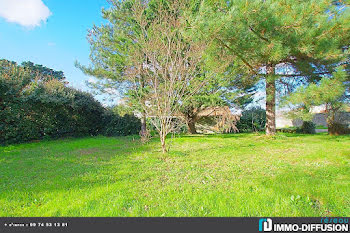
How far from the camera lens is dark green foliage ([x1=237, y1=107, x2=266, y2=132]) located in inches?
524

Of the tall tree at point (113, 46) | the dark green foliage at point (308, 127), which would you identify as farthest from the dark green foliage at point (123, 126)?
the dark green foliage at point (308, 127)

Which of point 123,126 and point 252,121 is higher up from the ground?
point 252,121

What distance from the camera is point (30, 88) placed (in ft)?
28.9

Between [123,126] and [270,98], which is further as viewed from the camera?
[123,126]

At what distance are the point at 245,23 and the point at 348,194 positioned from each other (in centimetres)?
483

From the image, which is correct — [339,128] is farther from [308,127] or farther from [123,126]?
[123,126]

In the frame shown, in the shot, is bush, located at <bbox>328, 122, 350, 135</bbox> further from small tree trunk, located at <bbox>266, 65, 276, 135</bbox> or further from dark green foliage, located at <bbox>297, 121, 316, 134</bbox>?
small tree trunk, located at <bbox>266, 65, 276, 135</bbox>
